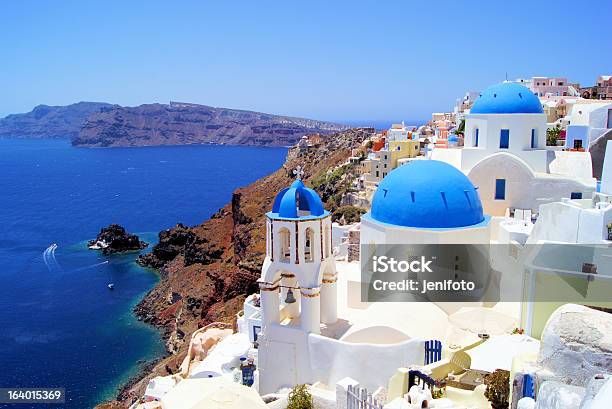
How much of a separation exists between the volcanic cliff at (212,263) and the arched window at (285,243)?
17365mm

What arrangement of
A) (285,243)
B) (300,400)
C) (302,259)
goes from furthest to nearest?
1. (285,243)
2. (302,259)
3. (300,400)

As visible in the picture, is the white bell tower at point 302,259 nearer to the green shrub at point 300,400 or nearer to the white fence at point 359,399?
the green shrub at point 300,400

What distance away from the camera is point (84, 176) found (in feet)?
452

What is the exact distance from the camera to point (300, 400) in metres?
12.5

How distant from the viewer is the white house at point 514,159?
65.1 ft

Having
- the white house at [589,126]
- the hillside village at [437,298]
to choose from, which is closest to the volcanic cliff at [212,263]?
the hillside village at [437,298]

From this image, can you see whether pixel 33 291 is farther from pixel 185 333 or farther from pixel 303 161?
pixel 303 161

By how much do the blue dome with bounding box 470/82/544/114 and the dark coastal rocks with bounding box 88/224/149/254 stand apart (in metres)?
52.1

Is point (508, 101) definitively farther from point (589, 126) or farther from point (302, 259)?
point (302, 259)

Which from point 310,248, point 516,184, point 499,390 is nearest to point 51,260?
point 310,248

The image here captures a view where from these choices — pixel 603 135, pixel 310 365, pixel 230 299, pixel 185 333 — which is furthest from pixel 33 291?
pixel 603 135

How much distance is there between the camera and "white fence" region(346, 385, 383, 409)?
33.5 ft

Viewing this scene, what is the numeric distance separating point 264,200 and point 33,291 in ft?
87.9

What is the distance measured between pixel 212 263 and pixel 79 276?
1372 cm
